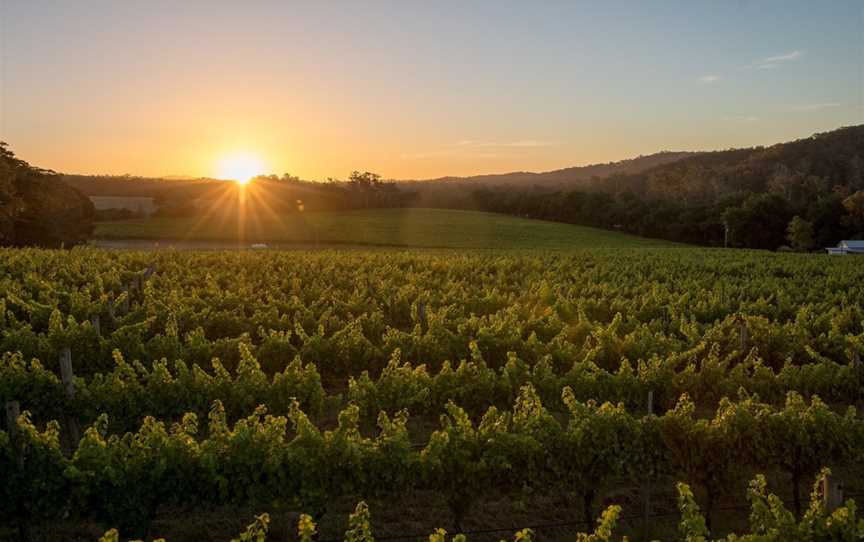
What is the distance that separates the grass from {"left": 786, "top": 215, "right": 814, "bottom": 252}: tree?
1014cm

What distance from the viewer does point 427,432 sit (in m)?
12.3

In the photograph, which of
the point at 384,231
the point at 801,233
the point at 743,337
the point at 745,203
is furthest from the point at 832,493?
the point at 745,203

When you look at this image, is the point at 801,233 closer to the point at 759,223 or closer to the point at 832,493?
the point at 759,223

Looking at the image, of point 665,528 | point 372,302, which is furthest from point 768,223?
point 665,528

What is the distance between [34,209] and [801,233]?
59.0 metres

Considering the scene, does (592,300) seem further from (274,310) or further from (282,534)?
(282,534)

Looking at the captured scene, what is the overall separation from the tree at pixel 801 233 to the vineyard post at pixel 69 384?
62207mm

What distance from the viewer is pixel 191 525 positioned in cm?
892

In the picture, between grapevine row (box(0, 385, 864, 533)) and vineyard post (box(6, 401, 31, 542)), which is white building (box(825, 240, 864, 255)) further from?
vineyard post (box(6, 401, 31, 542))

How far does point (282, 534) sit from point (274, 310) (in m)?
7.97

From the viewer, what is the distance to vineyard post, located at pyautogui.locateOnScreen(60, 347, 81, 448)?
1031 cm

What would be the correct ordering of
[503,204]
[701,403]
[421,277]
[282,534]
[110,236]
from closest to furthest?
[282,534], [701,403], [421,277], [110,236], [503,204]

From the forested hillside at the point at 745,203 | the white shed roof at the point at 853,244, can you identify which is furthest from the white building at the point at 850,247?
the forested hillside at the point at 745,203

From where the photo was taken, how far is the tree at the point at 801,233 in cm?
6100
